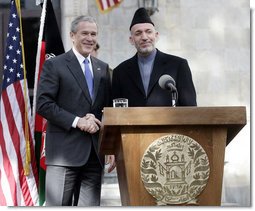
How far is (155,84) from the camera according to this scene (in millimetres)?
3338

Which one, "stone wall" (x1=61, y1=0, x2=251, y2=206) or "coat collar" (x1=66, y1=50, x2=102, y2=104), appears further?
"stone wall" (x1=61, y1=0, x2=251, y2=206)

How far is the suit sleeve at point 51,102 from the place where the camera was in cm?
327

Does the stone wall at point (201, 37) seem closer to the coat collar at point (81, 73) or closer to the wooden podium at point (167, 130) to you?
the coat collar at point (81, 73)

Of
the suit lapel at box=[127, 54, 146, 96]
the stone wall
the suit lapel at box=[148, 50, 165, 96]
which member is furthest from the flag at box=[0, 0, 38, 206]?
the suit lapel at box=[148, 50, 165, 96]

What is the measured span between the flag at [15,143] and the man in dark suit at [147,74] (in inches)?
44.0


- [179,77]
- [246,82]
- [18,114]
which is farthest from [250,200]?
[18,114]

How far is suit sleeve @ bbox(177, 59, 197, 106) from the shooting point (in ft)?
11.0

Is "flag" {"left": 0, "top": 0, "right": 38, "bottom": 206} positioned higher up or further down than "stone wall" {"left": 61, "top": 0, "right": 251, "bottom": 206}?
further down

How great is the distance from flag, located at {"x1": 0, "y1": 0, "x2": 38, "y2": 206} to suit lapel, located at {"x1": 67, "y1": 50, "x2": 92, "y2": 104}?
1.11 meters

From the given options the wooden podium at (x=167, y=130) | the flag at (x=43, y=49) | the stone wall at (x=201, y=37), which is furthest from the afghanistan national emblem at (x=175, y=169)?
the stone wall at (x=201, y=37)

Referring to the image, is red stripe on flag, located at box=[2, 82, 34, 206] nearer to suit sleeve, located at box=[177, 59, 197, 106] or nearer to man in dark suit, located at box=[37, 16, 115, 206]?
man in dark suit, located at box=[37, 16, 115, 206]

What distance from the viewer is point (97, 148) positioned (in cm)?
330

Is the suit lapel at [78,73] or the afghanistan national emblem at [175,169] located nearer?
the afghanistan national emblem at [175,169]

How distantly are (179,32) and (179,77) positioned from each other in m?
1.33
